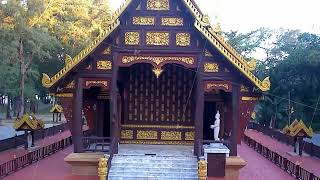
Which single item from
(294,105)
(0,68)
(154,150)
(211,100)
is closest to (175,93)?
(211,100)

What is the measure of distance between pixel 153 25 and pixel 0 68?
76.2ft

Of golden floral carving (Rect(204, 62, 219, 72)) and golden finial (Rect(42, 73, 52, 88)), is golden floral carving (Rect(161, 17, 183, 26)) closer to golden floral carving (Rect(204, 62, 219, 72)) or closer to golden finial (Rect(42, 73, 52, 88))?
golden floral carving (Rect(204, 62, 219, 72))

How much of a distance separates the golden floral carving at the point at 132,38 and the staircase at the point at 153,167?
4307 mm

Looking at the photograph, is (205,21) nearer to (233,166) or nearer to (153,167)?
(233,166)

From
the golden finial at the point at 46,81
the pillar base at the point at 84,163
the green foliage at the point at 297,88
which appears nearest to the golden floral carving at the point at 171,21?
the golden finial at the point at 46,81

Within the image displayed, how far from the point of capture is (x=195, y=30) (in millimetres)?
17156

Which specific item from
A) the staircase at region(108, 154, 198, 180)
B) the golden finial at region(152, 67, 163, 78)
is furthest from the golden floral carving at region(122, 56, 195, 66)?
the staircase at region(108, 154, 198, 180)

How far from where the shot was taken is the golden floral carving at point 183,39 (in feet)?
56.7

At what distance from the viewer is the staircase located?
15812mm

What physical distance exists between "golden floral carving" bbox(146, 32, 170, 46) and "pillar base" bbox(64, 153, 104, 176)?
15.5 ft

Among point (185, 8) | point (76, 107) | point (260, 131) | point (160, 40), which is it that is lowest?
point (260, 131)

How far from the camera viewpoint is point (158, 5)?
17.5 meters

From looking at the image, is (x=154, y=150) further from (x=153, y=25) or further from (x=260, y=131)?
(x=260, y=131)

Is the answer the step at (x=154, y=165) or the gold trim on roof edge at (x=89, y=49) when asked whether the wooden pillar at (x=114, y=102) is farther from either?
the step at (x=154, y=165)
